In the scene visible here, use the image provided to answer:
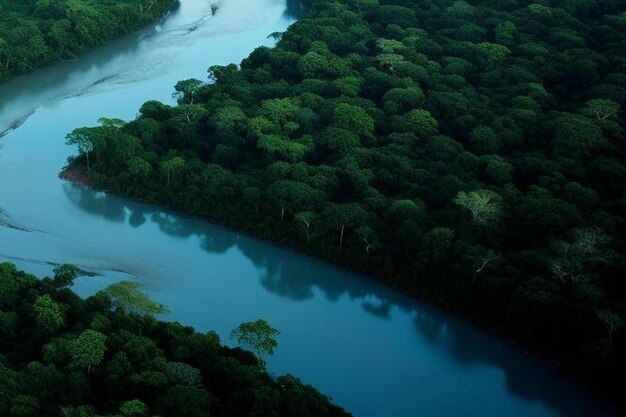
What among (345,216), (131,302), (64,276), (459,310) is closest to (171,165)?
(345,216)

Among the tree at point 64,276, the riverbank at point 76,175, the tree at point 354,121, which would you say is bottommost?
the riverbank at point 76,175

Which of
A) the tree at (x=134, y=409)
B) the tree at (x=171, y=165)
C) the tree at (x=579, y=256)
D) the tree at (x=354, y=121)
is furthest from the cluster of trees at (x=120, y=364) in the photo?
the tree at (x=354, y=121)

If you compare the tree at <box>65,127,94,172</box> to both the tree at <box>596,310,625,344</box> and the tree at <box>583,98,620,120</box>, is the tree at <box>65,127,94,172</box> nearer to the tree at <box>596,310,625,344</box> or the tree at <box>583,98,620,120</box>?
the tree at <box>596,310,625,344</box>

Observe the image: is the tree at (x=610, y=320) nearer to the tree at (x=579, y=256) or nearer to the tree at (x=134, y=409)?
the tree at (x=579, y=256)

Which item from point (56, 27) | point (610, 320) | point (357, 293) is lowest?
point (357, 293)

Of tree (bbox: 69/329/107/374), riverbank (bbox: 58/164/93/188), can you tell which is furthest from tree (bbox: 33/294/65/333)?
riverbank (bbox: 58/164/93/188)

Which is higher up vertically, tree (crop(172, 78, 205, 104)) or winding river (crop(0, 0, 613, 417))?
tree (crop(172, 78, 205, 104))

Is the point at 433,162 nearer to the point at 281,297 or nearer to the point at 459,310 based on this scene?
the point at 459,310
